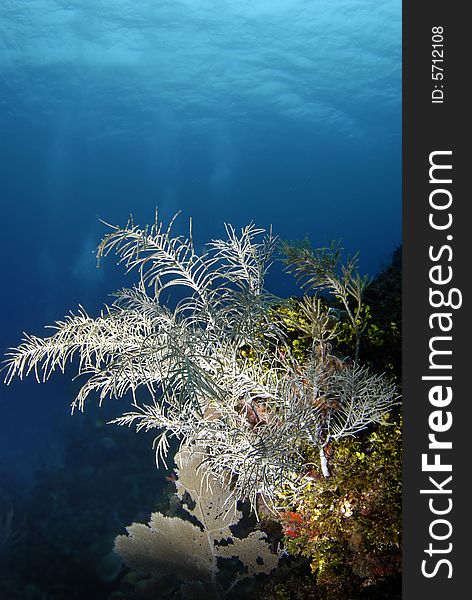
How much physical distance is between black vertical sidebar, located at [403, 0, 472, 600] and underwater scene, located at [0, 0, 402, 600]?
80 cm

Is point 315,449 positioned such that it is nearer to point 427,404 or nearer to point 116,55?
point 427,404

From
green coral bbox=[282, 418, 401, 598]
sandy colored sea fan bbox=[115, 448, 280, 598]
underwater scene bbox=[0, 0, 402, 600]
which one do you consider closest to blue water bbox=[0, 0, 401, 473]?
underwater scene bbox=[0, 0, 402, 600]

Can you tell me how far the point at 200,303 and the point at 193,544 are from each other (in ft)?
8.76

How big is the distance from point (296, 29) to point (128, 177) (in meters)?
36.7

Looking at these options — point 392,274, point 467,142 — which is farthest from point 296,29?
point 467,142

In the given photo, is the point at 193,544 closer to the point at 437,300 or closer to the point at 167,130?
the point at 437,300

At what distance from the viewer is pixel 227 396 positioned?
3.34 m

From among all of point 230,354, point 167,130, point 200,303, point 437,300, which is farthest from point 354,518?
point 167,130

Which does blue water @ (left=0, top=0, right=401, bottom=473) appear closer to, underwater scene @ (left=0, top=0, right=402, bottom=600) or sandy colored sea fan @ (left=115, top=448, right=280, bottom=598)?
underwater scene @ (left=0, top=0, right=402, bottom=600)

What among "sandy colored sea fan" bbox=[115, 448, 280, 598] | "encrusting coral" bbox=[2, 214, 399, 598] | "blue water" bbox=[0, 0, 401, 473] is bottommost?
"sandy colored sea fan" bbox=[115, 448, 280, 598]

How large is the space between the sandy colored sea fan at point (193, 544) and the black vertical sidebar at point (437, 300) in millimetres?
2363

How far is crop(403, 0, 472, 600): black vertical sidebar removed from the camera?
2439 millimetres

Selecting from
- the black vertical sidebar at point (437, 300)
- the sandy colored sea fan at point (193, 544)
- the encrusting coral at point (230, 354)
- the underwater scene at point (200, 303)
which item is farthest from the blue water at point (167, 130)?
the black vertical sidebar at point (437, 300)

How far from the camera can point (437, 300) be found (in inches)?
103
